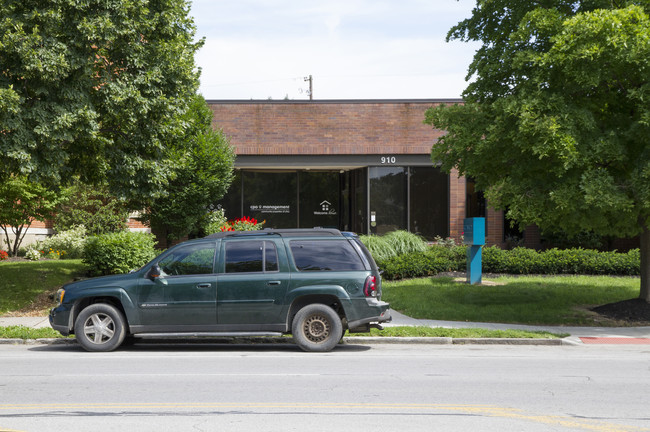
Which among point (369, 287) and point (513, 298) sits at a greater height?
point (369, 287)

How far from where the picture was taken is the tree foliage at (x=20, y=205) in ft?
67.5

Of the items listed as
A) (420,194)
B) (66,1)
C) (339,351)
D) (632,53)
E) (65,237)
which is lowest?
(339,351)

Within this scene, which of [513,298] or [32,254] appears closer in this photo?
[513,298]

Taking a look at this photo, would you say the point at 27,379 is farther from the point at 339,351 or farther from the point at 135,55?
the point at 135,55

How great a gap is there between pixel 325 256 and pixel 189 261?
2.14 m

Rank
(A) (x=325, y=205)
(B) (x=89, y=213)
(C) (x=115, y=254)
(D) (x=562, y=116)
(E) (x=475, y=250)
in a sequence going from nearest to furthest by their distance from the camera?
(D) (x=562, y=116) < (C) (x=115, y=254) < (E) (x=475, y=250) < (B) (x=89, y=213) < (A) (x=325, y=205)

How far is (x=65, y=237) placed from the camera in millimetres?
24016

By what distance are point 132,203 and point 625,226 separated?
13378 millimetres

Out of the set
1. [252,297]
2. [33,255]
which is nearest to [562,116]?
[252,297]

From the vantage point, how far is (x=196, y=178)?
20.6m

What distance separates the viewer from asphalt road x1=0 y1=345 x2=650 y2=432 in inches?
253

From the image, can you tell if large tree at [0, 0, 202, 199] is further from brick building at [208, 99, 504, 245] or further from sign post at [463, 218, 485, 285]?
brick building at [208, 99, 504, 245]

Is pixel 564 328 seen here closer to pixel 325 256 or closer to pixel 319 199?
pixel 325 256

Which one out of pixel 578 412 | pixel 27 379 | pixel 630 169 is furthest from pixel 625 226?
pixel 27 379
